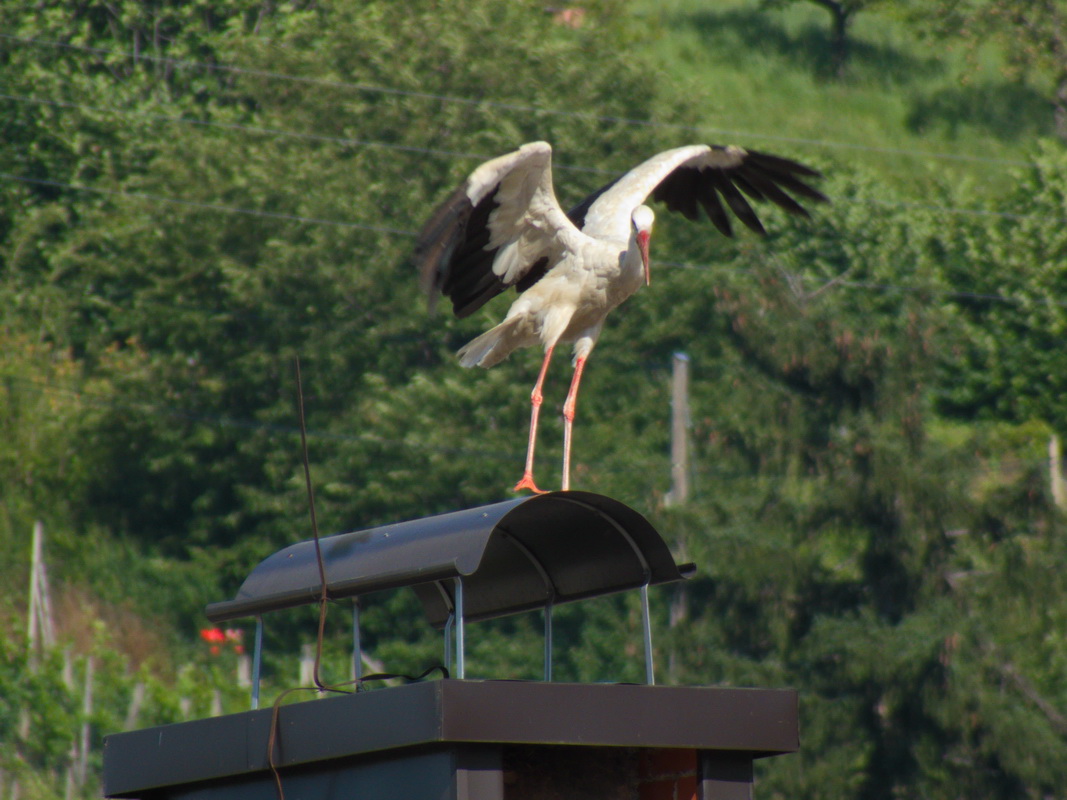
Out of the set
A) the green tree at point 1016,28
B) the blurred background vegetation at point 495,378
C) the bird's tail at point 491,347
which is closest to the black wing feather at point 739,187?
the bird's tail at point 491,347

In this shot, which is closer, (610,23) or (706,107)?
(706,107)

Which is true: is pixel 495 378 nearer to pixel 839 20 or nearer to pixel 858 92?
pixel 858 92

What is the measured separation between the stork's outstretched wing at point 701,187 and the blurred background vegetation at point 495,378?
8349 mm

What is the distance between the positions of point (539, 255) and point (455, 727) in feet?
14.5

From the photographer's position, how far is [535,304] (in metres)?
8.71

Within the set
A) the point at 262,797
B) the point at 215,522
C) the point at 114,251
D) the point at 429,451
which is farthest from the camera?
the point at 114,251

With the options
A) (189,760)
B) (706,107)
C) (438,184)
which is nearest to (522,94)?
(438,184)

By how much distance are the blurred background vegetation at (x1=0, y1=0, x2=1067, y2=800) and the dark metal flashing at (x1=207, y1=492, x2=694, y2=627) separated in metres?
10.7

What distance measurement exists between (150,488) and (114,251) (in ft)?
16.9

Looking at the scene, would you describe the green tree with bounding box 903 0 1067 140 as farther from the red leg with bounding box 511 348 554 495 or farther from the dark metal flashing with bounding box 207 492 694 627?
the dark metal flashing with bounding box 207 492 694 627

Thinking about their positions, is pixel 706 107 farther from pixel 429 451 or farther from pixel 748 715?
pixel 748 715

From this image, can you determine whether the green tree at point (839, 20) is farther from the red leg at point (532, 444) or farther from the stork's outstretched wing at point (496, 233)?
the red leg at point (532, 444)

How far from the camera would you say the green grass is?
43303 millimetres

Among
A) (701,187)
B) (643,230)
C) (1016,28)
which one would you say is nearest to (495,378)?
(701,187)
